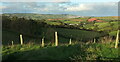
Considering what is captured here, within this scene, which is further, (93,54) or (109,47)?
(109,47)

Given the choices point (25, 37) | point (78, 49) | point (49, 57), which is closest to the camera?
point (49, 57)

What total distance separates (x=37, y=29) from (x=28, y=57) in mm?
45499

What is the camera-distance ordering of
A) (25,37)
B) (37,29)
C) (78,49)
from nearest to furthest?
(78,49) < (25,37) < (37,29)

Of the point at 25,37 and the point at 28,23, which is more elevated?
the point at 28,23

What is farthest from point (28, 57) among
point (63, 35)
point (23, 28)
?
point (63, 35)

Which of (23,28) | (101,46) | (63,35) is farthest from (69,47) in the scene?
(63,35)

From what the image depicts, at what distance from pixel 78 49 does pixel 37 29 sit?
147ft

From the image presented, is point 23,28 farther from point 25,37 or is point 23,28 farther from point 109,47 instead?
point 109,47

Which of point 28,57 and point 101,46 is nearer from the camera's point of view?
point 28,57

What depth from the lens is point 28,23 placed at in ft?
179

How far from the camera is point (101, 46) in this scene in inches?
475

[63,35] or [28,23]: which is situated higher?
[28,23]

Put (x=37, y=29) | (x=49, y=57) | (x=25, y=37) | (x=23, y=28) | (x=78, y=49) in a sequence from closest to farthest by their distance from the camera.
Result: (x=49, y=57) < (x=78, y=49) < (x=25, y=37) < (x=23, y=28) < (x=37, y=29)

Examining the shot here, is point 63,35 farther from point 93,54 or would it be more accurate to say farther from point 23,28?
point 93,54
